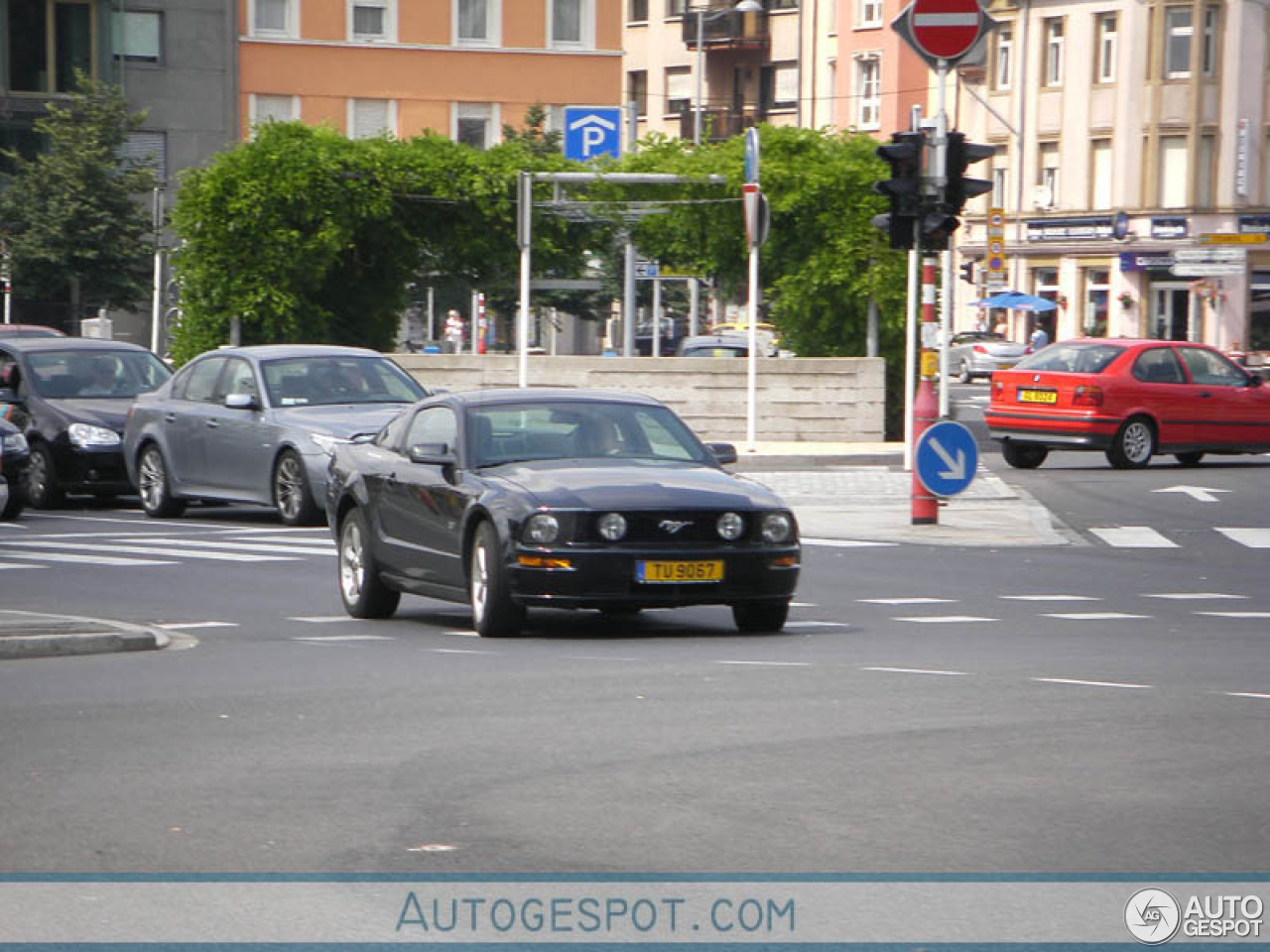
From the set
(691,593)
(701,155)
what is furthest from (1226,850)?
(701,155)

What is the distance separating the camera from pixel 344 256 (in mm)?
36969

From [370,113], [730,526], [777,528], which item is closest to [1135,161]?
[370,113]

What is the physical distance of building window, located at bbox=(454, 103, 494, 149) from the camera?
6831cm

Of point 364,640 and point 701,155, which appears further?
point 701,155

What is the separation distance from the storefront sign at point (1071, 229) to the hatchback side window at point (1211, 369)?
45.9m

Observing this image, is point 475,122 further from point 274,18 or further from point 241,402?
point 241,402

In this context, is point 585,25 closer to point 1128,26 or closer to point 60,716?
point 1128,26

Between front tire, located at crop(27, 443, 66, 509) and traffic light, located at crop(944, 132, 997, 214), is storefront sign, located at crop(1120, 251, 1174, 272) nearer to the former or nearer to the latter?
front tire, located at crop(27, 443, 66, 509)

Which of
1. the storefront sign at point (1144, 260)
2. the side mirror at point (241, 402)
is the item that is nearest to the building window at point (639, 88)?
the storefront sign at point (1144, 260)

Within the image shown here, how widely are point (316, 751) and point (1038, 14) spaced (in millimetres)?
75200

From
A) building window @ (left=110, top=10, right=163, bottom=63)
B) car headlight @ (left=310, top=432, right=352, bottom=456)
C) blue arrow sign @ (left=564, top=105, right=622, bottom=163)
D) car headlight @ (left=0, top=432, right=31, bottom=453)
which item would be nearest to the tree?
building window @ (left=110, top=10, right=163, bottom=63)

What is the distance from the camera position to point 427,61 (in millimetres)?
67938

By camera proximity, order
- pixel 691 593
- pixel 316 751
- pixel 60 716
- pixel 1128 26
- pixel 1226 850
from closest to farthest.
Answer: pixel 1226 850 → pixel 316 751 → pixel 60 716 → pixel 691 593 → pixel 1128 26

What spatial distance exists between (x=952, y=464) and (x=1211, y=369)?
40.0 feet
